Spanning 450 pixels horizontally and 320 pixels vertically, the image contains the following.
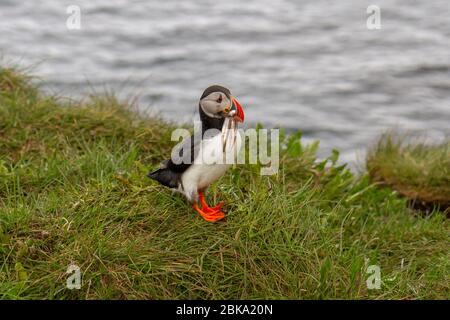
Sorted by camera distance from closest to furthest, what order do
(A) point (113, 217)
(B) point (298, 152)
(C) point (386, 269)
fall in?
(A) point (113, 217), (C) point (386, 269), (B) point (298, 152)

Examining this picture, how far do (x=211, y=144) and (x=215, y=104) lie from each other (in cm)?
22

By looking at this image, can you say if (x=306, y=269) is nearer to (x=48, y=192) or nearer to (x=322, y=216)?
(x=322, y=216)

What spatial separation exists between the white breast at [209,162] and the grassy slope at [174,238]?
1.04ft

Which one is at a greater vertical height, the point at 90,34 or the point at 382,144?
the point at 90,34

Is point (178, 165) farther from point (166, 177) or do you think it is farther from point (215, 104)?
point (215, 104)

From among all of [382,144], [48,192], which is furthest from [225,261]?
[382,144]

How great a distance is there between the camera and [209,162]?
4344mm

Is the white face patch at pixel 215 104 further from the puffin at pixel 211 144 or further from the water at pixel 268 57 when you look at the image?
Result: the water at pixel 268 57

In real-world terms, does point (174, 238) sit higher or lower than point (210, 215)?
lower

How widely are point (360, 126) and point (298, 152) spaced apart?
3.33m

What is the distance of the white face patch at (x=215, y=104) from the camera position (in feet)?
14.3

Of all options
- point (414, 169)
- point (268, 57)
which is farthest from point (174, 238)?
point (268, 57)

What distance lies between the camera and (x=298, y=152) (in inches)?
261

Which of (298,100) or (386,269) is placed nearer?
(386,269)
